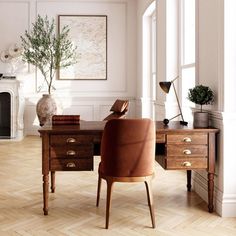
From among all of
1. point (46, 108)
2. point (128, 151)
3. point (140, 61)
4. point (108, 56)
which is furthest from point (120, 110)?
point (108, 56)

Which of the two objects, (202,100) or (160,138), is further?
(202,100)

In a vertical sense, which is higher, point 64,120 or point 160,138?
point 64,120

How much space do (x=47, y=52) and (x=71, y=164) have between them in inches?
201

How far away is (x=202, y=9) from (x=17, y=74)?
5603 millimetres

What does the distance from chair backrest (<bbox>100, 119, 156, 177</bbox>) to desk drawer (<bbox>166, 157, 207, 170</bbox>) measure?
0.32m

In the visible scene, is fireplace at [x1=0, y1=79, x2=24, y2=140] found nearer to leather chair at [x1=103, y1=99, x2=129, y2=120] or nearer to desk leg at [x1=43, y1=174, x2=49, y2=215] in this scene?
leather chair at [x1=103, y1=99, x2=129, y2=120]

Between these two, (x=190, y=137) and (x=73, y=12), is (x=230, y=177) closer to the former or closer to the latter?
(x=190, y=137)

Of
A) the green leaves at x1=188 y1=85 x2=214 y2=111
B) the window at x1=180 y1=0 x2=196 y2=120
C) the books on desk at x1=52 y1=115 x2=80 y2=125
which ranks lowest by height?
the books on desk at x1=52 y1=115 x2=80 y2=125

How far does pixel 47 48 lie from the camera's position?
769cm

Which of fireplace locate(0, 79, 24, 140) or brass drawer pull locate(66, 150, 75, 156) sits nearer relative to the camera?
brass drawer pull locate(66, 150, 75, 156)

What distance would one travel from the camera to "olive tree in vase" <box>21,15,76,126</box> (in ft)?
24.7

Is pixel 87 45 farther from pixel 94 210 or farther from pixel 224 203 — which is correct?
pixel 224 203

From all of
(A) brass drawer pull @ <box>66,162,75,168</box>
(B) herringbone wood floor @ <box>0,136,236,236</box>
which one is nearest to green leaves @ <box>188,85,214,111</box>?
(B) herringbone wood floor @ <box>0,136,236,236</box>

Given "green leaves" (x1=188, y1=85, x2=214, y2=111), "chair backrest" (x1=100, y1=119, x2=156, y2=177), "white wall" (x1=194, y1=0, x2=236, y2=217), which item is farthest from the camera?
"green leaves" (x1=188, y1=85, x2=214, y2=111)
